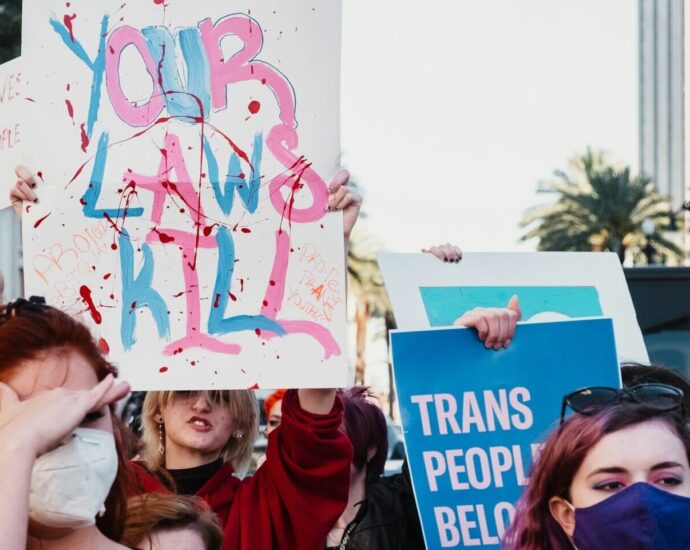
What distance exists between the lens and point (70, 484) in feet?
7.29

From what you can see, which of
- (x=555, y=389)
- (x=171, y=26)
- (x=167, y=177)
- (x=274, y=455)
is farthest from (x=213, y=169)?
(x=555, y=389)

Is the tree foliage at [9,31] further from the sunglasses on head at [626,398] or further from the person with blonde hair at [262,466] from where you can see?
the sunglasses on head at [626,398]

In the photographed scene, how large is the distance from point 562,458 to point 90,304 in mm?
1229

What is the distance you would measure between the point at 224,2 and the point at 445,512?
1401mm

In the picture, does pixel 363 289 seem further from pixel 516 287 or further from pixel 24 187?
pixel 24 187

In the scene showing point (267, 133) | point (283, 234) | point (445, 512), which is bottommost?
point (445, 512)

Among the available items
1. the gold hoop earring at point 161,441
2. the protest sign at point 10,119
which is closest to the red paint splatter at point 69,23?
the protest sign at point 10,119

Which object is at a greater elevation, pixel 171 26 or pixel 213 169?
pixel 171 26

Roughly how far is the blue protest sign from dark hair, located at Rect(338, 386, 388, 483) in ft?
2.01

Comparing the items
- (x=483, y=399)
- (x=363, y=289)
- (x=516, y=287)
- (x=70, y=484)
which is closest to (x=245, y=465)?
(x=483, y=399)

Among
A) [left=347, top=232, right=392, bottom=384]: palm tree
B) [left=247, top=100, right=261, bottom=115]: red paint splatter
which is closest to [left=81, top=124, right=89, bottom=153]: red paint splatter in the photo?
[left=247, top=100, right=261, bottom=115]: red paint splatter

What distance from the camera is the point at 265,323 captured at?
132 inches

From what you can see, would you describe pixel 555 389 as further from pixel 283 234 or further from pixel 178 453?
pixel 178 453

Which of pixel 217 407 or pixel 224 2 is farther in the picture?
pixel 217 407
